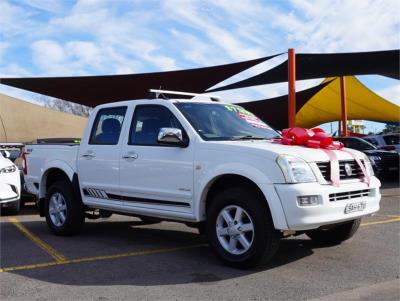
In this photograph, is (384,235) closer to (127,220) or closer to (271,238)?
(271,238)

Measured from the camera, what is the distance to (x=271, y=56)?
20391mm

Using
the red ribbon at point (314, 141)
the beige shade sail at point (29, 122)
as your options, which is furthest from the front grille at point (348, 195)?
the beige shade sail at point (29, 122)

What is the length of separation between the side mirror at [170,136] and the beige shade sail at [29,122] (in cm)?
2630

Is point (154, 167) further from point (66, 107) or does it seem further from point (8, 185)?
point (66, 107)

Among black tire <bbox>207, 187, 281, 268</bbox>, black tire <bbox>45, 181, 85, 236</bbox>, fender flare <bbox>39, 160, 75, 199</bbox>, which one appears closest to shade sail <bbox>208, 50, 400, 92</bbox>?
fender flare <bbox>39, 160, 75, 199</bbox>

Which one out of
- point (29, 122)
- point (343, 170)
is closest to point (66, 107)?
point (29, 122)

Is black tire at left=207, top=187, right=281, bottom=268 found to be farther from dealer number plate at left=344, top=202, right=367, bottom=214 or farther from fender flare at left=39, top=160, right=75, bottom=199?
fender flare at left=39, top=160, right=75, bottom=199

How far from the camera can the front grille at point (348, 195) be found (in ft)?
17.8

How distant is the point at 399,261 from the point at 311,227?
1355mm

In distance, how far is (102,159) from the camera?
7.13m

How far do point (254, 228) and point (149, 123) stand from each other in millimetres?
2176

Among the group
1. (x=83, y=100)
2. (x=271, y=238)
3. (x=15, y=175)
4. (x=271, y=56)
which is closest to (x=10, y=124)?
(x=83, y=100)

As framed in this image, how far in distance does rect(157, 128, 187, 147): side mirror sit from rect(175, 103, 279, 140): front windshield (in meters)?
0.25

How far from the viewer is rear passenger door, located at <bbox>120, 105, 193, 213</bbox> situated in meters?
6.10
